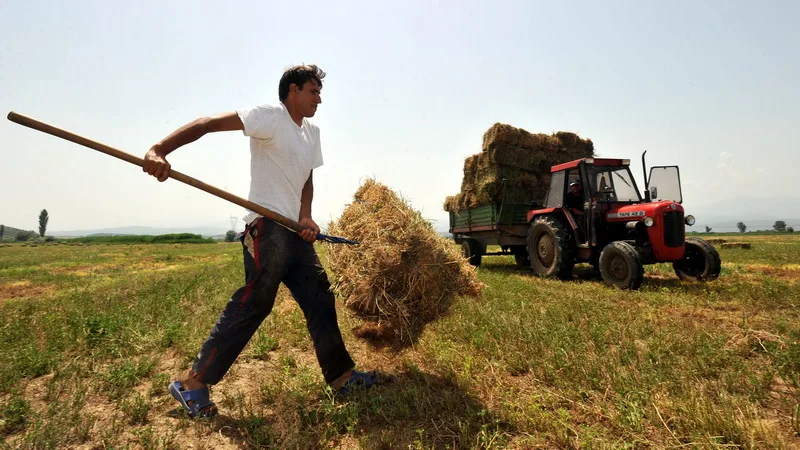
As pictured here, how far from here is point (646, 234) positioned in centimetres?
726

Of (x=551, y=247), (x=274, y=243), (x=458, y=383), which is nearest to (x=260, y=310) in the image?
(x=274, y=243)

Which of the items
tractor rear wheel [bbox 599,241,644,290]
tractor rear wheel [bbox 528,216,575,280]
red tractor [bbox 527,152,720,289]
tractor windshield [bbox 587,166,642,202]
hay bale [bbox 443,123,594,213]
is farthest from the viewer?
hay bale [bbox 443,123,594,213]

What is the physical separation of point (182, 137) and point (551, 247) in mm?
7624

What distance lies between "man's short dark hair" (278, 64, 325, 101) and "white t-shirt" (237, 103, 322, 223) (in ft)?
0.66

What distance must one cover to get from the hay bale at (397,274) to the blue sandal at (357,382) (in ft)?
1.14

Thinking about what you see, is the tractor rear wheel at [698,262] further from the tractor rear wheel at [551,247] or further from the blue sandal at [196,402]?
the blue sandal at [196,402]

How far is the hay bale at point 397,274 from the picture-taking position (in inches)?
122

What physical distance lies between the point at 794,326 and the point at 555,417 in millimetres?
3349

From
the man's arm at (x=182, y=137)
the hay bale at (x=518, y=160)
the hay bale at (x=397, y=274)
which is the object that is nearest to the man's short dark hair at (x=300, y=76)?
the man's arm at (x=182, y=137)

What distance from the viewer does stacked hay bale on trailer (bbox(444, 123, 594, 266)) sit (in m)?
9.95

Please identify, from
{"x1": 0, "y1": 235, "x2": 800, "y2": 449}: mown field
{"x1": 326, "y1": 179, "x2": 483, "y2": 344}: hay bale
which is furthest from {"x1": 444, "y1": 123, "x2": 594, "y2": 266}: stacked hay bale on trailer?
{"x1": 326, "y1": 179, "x2": 483, "y2": 344}: hay bale

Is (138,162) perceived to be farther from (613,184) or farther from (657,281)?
(657,281)

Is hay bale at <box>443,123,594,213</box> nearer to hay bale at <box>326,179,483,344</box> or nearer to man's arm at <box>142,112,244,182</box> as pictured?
hay bale at <box>326,179,483,344</box>

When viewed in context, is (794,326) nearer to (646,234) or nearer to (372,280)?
(646,234)
